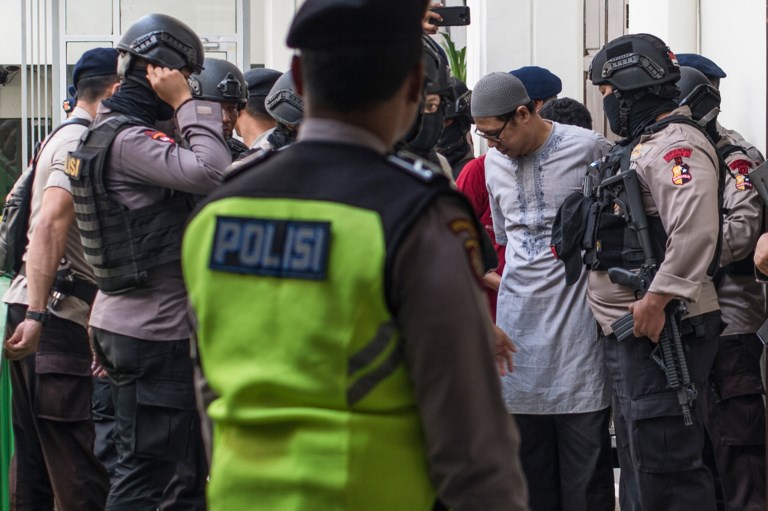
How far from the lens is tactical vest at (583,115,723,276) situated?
394 cm

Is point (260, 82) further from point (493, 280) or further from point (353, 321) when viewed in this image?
point (353, 321)

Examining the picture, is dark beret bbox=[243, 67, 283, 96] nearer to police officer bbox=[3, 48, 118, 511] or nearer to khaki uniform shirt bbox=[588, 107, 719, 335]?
police officer bbox=[3, 48, 118, 511]

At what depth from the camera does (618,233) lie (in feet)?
13.2

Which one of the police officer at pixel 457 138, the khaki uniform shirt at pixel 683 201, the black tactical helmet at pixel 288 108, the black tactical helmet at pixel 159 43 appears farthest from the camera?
the police officer at pixel 457 138

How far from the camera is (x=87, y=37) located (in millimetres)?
13141

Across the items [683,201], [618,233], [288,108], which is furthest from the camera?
[288,108]

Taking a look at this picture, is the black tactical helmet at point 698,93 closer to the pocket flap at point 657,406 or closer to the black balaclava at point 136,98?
the pocket flap at point 657,406

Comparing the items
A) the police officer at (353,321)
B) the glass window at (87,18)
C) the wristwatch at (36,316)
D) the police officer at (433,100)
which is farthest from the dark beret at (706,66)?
the glass window at (87,18)

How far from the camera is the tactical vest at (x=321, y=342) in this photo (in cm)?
165

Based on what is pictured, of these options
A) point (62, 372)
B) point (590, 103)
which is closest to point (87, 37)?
point (590, 103)

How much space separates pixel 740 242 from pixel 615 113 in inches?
31.2

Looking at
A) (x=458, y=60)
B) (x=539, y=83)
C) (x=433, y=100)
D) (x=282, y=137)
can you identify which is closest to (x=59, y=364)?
(x=282, y=137)

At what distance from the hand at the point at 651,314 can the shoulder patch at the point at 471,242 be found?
2174mm

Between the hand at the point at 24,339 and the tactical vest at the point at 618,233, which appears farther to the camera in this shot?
the hand at the point at 24,339
